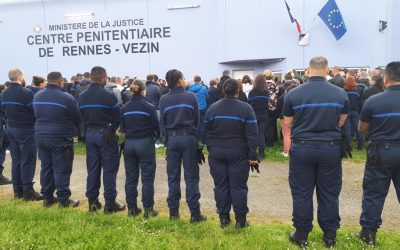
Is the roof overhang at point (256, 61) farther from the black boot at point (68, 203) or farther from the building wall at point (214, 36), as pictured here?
the black boot at point (68, 203)

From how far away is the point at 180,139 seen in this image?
5734mm

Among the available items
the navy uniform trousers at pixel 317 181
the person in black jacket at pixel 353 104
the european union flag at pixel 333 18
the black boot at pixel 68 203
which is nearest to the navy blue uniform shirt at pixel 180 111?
the navy uniform trousers at pixel 317 181

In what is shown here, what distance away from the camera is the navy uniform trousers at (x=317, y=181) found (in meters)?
4.74

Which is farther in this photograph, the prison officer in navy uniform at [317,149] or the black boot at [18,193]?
the black boot at [18,193]

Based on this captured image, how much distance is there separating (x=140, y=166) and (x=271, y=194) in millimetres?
2516

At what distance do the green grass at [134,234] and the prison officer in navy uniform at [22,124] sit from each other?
3.37 ft

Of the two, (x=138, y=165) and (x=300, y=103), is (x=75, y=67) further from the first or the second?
(x=300, y=103)

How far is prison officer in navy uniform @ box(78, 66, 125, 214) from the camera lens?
6098 millimetres

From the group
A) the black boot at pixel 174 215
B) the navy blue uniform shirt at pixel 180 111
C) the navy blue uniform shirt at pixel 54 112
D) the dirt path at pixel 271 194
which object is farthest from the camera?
the navy blue uniform shirt at pixel 54 112

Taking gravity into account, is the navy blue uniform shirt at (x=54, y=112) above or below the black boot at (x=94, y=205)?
above

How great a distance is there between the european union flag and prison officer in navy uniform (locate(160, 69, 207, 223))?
12229 millimetres

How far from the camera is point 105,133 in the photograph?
6066 mm

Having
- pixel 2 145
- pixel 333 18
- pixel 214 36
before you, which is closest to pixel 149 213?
pixel 2 145

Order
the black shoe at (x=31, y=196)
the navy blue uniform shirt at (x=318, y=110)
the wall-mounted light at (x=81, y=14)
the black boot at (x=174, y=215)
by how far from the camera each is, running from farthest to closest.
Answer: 1. the wall-mounted light at (x=81, y=14)
2. the black shoe at (x=31, y=196)
3. the black boot at (x=174, y=215)
4. the navy blue uniform shirt at (x=318, y=110)
